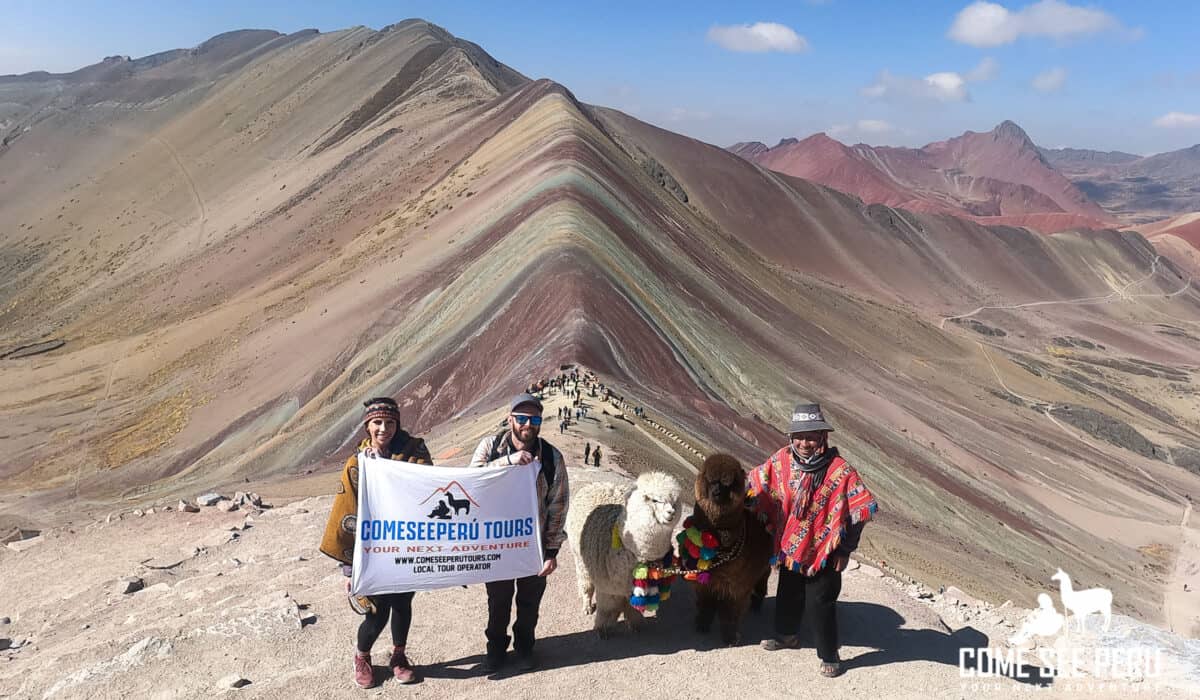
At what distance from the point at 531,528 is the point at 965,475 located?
20130 millimetres

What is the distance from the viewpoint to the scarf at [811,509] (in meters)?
5.03

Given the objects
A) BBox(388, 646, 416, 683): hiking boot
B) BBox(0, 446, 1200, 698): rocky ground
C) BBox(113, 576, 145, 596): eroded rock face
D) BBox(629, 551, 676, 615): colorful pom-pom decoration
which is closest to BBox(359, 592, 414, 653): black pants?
BBox(388, 646, 416, 683): hiking boot

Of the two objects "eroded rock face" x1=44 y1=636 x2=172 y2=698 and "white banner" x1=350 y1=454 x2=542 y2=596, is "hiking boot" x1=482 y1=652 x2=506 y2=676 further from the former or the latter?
"eroded rock face" x1=44 y1=636 x2=172 y2=698

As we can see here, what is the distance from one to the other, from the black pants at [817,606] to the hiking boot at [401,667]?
101 inches

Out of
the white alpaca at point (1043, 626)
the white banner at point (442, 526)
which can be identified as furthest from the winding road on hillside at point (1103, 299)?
the white banner at point (442, 526)

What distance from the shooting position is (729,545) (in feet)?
17.3

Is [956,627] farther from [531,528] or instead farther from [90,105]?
[90,105]

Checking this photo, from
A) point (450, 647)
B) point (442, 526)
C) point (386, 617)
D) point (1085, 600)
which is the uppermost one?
point (442, 526)

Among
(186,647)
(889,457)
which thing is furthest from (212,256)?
(186,647)

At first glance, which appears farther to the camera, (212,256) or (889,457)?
(212,256)

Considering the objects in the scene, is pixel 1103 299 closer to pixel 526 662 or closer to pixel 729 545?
pixel 729 545

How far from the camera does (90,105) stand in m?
83.1

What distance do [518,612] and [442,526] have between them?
88cm

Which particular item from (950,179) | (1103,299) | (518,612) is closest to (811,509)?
(518,612)
